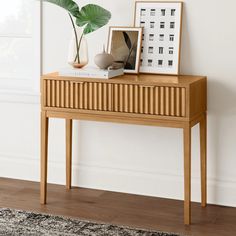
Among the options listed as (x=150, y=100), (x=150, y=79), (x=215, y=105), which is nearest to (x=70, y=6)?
(x=150, y=79)

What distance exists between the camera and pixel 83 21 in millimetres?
3697

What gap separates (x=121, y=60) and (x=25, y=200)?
1.12 metres

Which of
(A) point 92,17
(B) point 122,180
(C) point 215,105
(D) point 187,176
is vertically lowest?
(B) point 122,180

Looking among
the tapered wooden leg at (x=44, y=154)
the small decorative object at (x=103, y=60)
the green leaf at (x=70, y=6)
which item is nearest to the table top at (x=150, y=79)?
the small decorative object at (x=103, y=60)

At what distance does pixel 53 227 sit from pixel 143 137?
94 centimetres

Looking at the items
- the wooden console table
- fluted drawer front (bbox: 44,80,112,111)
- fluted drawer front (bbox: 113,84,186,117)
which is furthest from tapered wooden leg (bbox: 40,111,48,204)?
fluted drawer front (bbox: 113,84,186,117)

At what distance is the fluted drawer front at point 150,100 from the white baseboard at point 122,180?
2.16 feet

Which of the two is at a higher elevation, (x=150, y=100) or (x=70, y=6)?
(x=70, y=6)

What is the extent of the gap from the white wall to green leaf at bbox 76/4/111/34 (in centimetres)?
21

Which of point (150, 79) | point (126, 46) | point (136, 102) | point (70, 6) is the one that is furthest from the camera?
point (126, 46)

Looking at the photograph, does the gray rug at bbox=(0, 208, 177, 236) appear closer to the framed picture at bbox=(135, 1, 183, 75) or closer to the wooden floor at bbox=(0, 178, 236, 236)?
the wooden floor at bbox=(0, 178, 236, 236)

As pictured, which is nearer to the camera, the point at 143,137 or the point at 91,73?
the point at 91,73

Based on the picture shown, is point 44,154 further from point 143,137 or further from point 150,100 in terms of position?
point 150,100

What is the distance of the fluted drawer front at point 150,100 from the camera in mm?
3352
